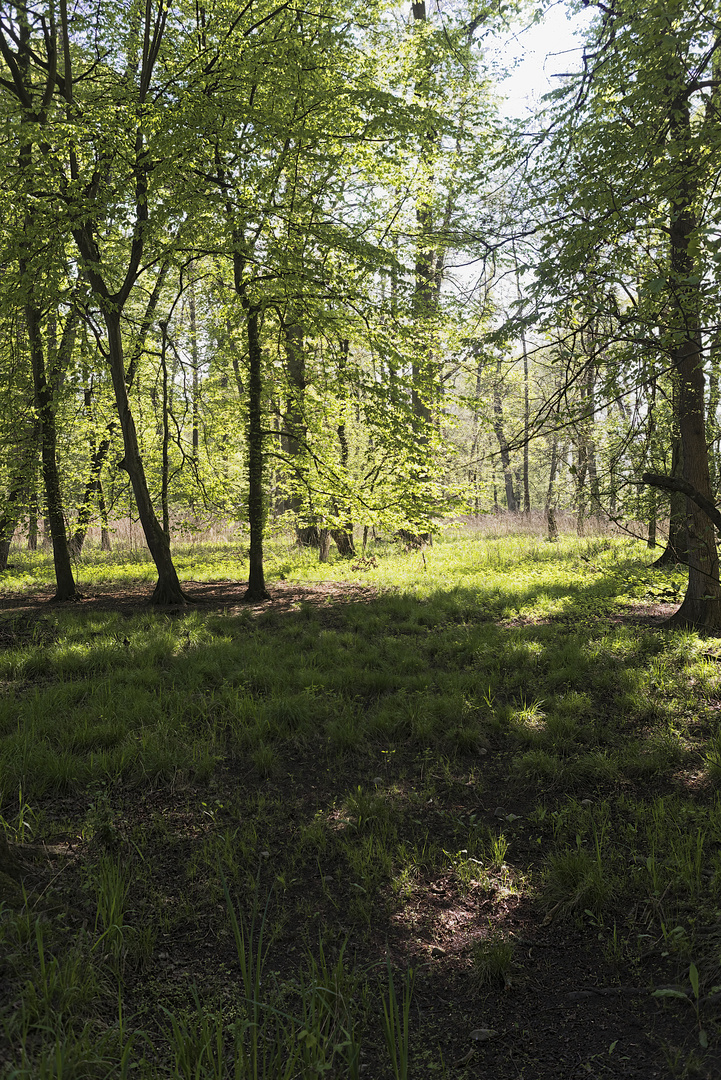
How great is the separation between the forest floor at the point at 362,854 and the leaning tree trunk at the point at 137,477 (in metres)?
2.20

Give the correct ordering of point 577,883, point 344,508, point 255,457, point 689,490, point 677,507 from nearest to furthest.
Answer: point 577,883
point 689,490
point 677,507
point 255,457
point 344,508

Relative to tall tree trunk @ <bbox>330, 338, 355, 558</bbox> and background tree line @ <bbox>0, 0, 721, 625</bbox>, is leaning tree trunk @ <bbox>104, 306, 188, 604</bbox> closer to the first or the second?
background tree line @ <bbox>0, 0, 721, 625</bbox>

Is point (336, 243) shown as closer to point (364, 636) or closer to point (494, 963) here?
point (364, 636)

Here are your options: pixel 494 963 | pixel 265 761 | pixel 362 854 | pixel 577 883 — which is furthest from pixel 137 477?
pixel 494 963

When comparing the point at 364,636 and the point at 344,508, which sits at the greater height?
the point at 344,508

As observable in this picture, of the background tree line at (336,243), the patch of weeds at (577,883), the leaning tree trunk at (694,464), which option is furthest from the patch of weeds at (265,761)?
the leaning tree trunk at (694,464)

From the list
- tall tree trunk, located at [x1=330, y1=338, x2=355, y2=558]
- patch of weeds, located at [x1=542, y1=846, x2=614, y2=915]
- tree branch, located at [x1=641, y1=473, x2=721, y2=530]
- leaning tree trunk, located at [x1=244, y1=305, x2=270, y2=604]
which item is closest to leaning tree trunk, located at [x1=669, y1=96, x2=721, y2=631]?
tree branch, located at [x1=641, y1=473, x2=721, y2=530]

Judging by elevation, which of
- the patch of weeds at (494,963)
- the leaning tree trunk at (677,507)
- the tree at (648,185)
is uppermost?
the tree at (648,185)

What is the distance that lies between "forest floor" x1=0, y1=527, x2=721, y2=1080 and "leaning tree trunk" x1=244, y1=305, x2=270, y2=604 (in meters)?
2.64

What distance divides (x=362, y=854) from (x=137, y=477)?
296 inches

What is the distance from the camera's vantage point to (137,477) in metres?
9.52

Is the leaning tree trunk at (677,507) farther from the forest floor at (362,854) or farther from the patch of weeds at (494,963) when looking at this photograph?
the patch of weeds at (494,963)

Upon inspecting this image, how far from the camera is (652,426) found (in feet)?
16.0

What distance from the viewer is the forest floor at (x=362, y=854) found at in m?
2.28
